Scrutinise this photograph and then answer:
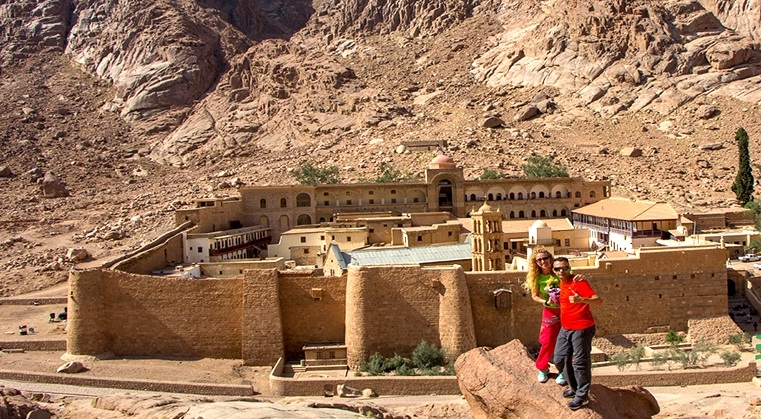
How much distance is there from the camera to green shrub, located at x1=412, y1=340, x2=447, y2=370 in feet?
75.7

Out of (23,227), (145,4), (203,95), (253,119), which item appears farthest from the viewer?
(145,4)

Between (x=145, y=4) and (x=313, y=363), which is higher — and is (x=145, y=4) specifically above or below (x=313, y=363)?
above

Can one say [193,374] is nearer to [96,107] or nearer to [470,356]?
[470,356]

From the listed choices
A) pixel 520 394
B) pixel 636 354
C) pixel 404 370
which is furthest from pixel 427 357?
pixel 520 394

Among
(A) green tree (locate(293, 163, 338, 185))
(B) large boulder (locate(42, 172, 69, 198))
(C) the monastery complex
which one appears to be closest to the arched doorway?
(A) green tree (locate(293, 163, 338, 185))

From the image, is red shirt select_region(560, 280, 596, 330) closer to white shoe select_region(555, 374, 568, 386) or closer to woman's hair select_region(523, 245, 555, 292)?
woman's hair select_region(523, 245, 555, 292)

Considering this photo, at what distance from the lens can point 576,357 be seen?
8672 mm

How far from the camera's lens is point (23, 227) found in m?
50.0

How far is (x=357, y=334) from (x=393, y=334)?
3.73 ft

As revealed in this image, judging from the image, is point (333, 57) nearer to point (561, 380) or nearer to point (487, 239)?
point (487, 239)

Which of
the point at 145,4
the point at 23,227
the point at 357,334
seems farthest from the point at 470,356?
the point at 145,4

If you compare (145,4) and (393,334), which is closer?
(393,334)

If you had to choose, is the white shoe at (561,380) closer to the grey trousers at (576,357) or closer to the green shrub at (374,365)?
the grey trousers at (576,357)

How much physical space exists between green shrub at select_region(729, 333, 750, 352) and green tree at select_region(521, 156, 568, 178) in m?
24.1
